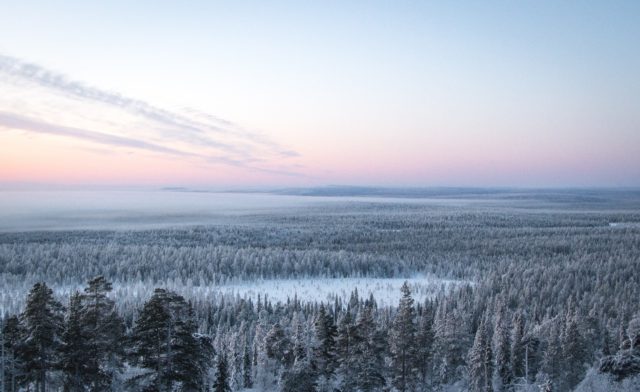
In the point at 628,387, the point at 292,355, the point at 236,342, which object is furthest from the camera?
the point at 236,342

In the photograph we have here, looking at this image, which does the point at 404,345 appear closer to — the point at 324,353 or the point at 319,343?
the point at 324,353

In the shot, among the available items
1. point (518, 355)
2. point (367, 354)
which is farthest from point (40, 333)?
point (518, 355)

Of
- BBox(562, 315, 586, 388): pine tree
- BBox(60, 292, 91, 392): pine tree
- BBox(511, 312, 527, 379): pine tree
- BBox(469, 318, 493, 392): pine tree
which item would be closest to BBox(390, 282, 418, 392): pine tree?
BBox(469, 318, 493, 392): pine tree

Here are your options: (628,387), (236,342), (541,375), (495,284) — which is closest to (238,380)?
(236,342)

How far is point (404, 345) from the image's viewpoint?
35.9 meters

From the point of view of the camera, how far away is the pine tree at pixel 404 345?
3562 cm

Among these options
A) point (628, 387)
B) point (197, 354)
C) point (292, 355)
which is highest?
point (197, 354)

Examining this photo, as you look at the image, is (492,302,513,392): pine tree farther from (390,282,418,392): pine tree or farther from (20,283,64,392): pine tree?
(20,283,64,392): pine tree

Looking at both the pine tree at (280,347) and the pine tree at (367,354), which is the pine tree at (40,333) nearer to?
the pine tree at (280,347)

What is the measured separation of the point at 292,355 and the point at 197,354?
57.7 feet

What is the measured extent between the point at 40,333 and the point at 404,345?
1011 inches

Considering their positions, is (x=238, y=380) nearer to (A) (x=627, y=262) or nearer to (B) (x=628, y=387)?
(B) (x=628, y=387)

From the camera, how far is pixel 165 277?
15988 centimetres

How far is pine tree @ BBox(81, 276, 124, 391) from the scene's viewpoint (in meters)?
23.6
